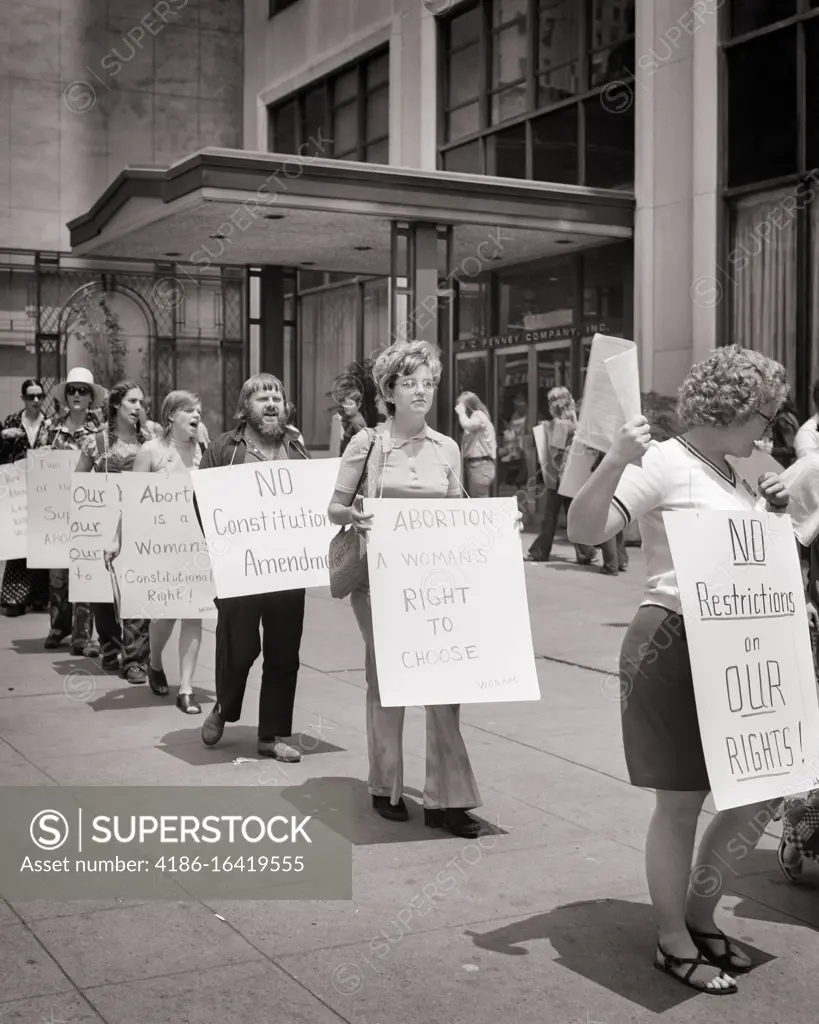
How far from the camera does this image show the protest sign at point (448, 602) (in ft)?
17.4

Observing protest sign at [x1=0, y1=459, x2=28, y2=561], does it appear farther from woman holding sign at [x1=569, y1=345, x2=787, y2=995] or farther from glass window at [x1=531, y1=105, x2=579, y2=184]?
glass window at [x1=531, y1=105, x2=579, y2=184]

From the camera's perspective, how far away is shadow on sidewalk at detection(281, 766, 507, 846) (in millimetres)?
5398

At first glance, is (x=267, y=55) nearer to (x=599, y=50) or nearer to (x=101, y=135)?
(x=101, y=135)

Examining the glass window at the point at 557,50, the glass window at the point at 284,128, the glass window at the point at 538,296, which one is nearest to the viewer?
the glass window at the point at 557,50

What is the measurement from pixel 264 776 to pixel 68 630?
15.0 ft

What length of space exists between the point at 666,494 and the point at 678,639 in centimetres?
41

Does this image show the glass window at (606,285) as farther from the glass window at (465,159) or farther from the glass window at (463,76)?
the glass window at (463,76)

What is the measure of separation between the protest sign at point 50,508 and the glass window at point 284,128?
17998 millimetres

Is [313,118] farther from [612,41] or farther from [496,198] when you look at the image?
[496,198]

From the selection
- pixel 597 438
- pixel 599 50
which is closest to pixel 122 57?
pixel 599 50

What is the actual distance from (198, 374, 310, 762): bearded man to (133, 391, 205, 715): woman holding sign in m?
1.01

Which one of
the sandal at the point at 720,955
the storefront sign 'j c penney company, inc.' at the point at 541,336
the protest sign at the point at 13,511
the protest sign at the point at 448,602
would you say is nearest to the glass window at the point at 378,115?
the storefront sign 'j c penney company, inc.' at the point at 541,336

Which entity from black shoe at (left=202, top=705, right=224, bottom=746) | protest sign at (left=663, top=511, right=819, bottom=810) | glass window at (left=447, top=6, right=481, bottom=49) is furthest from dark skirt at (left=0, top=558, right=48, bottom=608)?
glass window at (left=447, top=6, right=481, bottom=49)

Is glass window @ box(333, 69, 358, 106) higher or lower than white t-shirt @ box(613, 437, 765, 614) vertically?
higher
